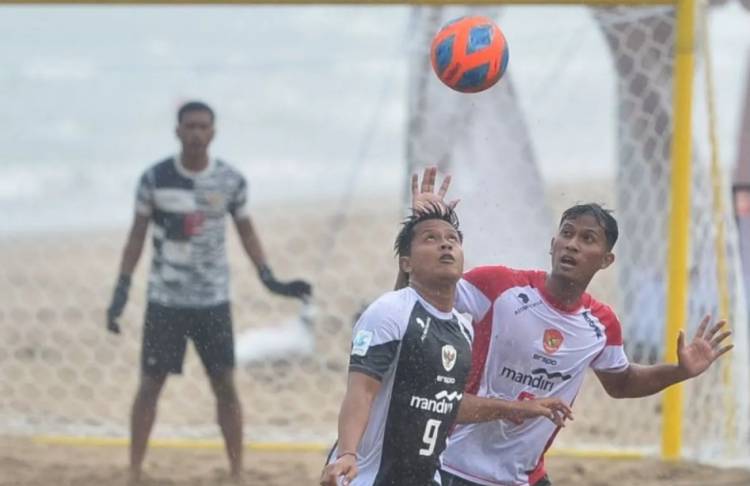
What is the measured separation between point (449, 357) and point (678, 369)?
918 mm

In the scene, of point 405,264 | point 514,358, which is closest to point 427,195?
point 405,264

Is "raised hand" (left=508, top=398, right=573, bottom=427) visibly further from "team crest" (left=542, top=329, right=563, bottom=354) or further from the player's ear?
the player's ear

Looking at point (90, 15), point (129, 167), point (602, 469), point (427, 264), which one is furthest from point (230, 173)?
point (90, 15)

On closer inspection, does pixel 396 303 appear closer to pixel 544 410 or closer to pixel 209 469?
pixel 544 410

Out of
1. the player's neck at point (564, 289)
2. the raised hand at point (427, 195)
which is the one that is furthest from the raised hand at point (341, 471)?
the player's neck at point (564, 289)

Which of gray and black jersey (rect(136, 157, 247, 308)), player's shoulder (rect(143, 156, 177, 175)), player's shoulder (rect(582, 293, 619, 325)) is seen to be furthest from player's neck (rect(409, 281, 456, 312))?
player's shoulder (rect(143, 156, 177, 175))

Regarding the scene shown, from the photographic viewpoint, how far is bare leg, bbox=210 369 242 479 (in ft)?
24.6

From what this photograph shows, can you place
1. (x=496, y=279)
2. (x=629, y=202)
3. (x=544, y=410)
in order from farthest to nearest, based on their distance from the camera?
(x=629, y=202) < (x=496, y=279) < (x=544, y=410)

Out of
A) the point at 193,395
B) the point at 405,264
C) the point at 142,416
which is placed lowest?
the point at 193,395

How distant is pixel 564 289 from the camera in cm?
525

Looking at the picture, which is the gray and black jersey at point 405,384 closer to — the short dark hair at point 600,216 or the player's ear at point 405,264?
the player's ear at point 405,264

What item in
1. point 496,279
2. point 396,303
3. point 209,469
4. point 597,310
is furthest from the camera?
point 209,469

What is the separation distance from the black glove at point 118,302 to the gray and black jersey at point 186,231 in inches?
4.7

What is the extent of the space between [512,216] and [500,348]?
3.17m
